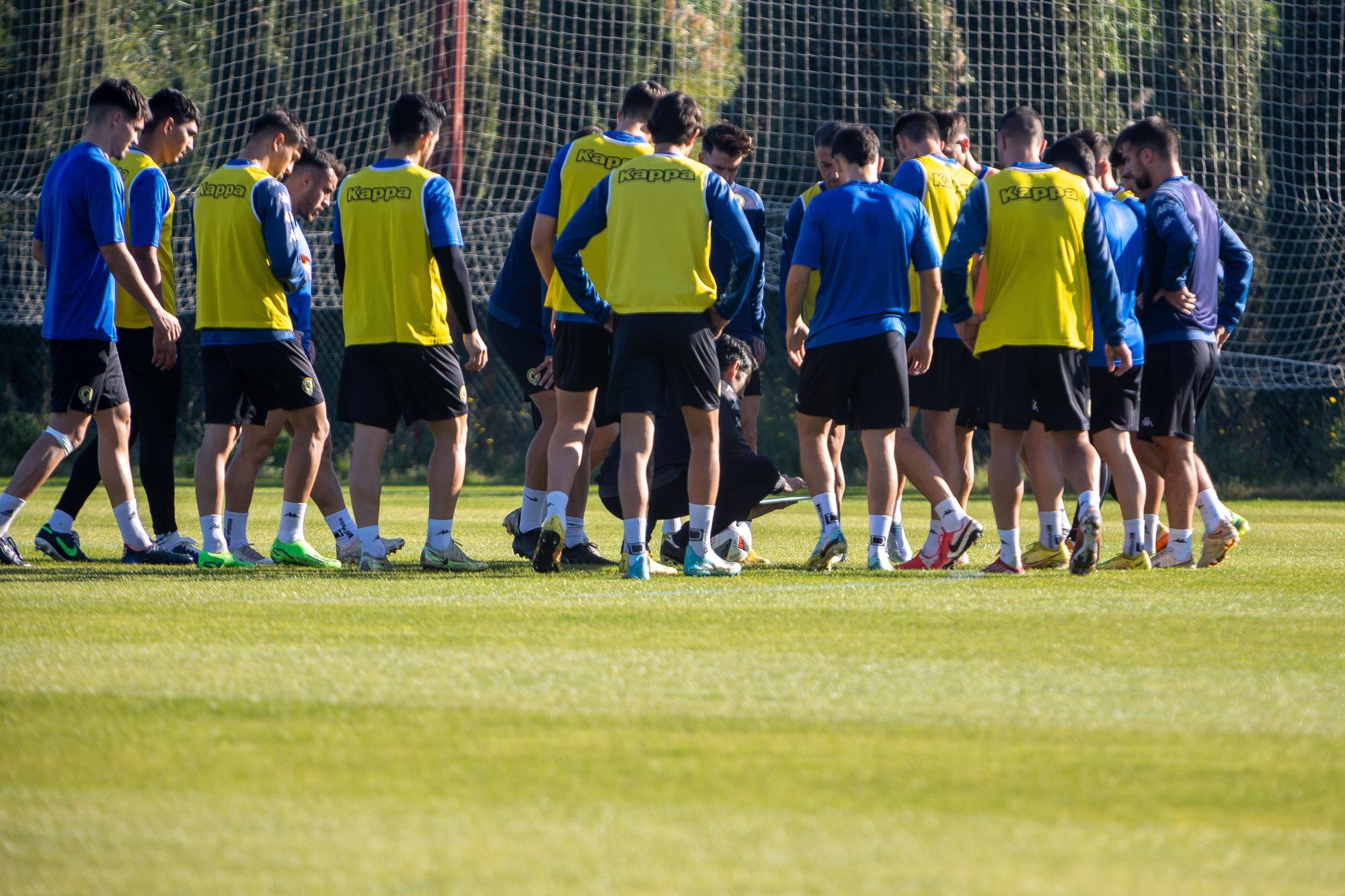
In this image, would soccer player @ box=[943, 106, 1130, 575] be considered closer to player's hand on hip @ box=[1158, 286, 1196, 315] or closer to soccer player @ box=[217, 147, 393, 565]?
player's hand on hip @ box=[1158, 286, 1196, 315]

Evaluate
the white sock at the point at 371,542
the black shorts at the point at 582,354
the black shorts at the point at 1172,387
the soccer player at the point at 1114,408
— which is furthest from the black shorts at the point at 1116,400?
the white sock at the point at 371,542

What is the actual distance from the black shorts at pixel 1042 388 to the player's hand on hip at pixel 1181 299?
2.90ft

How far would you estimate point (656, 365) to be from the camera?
704 cm

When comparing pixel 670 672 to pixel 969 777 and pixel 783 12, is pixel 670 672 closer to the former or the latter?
pixel 969 777

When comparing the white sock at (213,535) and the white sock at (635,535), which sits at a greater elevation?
the white sock at (635,535)

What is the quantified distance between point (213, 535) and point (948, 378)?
366 cm

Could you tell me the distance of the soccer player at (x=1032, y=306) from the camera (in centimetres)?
734

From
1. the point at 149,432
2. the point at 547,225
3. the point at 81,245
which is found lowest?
the point at 149,432

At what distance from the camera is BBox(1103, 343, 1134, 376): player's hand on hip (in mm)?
7488

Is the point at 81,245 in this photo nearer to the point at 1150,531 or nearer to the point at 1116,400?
the point at 1116,400

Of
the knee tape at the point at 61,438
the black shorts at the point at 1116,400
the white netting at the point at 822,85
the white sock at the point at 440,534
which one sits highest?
the white netting at the point at 822,85

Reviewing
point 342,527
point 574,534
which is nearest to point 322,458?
point 342,527

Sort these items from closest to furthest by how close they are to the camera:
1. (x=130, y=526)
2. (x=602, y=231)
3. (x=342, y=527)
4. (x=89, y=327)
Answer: (x=602, y=231)
(x=89, y=327)
(x=130, y=526)
(x=342, y=527)

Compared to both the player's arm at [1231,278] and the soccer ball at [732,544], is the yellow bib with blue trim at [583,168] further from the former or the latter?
the player's arm at [1231,278]
